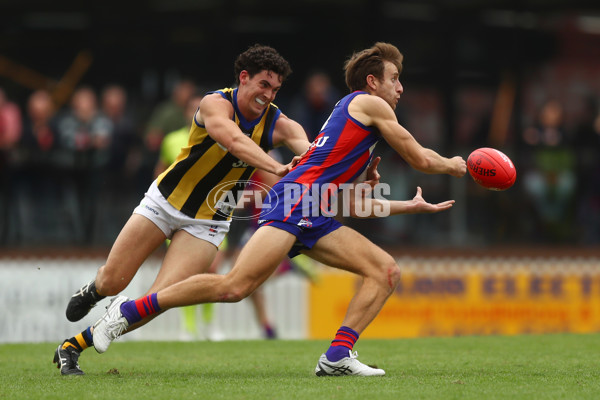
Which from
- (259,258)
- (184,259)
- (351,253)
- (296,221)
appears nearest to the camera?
(259,258)

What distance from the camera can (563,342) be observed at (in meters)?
10.0

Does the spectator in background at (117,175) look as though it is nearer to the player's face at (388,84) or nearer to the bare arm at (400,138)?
the player's face at (388,84)

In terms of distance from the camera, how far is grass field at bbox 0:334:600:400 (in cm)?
619

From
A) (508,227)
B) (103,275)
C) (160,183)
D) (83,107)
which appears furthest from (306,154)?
(508,227)

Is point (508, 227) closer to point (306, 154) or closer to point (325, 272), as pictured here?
point (325, 272)

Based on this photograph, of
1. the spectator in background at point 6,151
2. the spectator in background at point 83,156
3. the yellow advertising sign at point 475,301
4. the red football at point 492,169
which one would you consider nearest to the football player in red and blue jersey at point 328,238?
the red football at point 492,169

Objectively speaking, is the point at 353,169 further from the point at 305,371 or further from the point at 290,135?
the point at 305,371

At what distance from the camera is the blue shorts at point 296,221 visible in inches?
275

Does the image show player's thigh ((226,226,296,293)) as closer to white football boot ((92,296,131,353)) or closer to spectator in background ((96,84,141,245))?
white football boot ((92,296,131,353))

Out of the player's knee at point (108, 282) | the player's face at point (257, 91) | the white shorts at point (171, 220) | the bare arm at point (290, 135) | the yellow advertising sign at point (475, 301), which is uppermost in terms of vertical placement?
the player's face at point (257, 91)

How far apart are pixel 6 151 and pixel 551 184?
8228mm

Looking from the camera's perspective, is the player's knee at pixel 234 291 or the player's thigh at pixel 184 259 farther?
the player's thigh at pixel 184 259

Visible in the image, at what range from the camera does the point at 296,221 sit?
6.98 m

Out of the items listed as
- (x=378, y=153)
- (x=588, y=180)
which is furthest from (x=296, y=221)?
(x=588, y=180)
